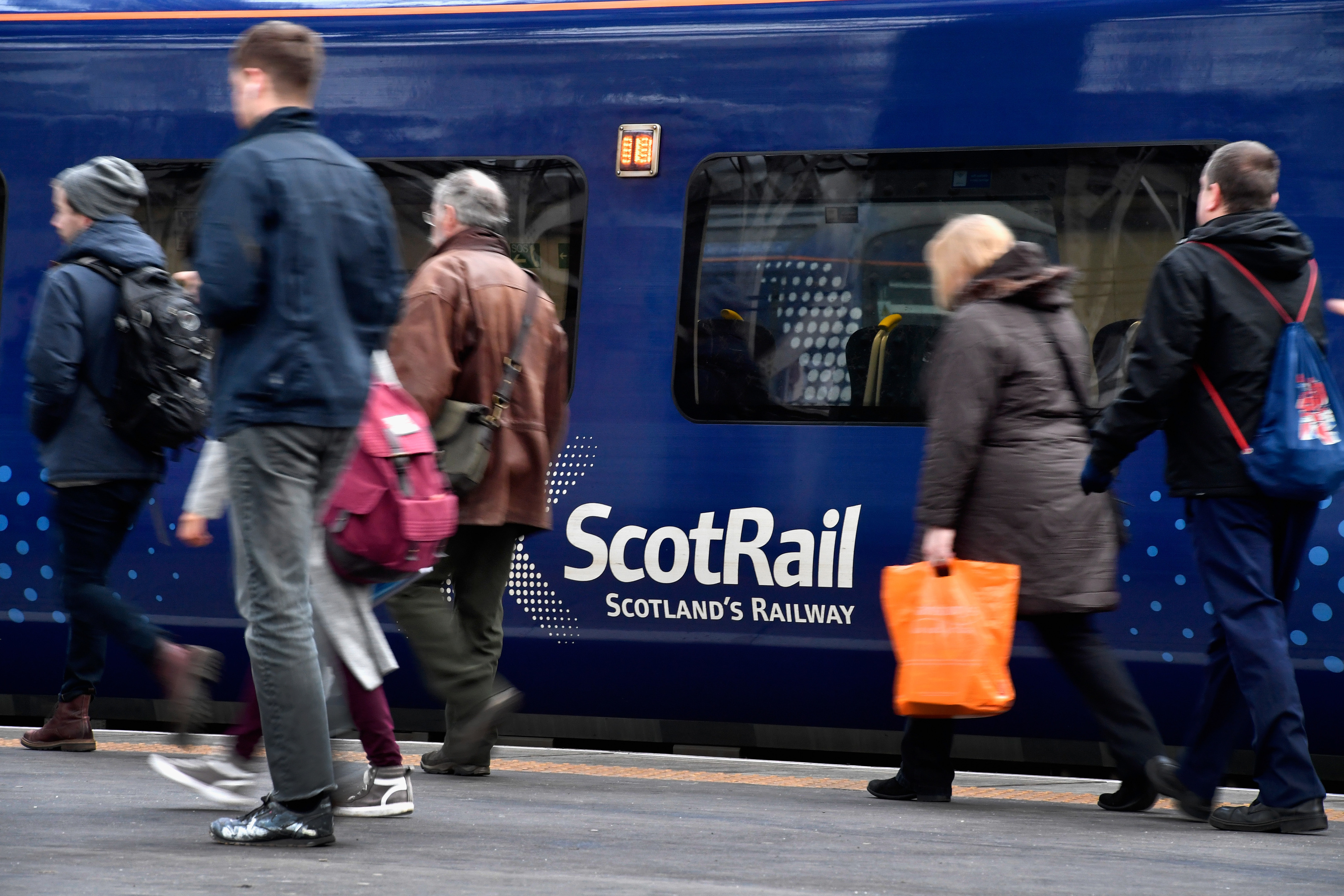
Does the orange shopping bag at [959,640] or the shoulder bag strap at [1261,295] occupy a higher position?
the shoulder bag strap at [1261,295]

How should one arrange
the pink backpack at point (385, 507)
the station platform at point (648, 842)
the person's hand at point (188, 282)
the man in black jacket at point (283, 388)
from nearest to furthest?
the station platform at point (648, 842)
the man in black jacket at point (283, 388)
the pink backpack at point (385, 507)
the person's hand at point (188, 282)

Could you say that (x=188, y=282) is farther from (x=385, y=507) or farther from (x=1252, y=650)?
(x=1252, y=650)

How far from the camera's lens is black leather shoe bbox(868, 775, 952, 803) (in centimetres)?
479

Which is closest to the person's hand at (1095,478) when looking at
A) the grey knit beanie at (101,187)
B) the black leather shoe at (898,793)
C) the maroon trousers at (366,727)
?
the black leather shoe at (898,793)

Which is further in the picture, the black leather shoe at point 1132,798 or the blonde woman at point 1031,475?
the black leather shoe at point 1132,798

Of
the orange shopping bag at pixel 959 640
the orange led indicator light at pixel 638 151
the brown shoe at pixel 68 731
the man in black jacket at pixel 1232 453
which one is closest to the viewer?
the man in black jacket at pixel 1232 453

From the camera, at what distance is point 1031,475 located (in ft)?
14.8

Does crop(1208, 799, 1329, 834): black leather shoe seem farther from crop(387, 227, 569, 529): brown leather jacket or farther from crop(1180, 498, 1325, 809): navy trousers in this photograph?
crop(387, 227, 569, 529): brown leather jacket

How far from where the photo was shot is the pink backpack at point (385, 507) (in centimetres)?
390

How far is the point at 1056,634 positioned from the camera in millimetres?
4609

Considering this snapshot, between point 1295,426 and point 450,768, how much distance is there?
2.44 m

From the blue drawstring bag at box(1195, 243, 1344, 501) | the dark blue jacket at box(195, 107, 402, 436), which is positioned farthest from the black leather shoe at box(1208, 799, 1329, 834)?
the dark blue jacket at box(195, 107, 402, 436)

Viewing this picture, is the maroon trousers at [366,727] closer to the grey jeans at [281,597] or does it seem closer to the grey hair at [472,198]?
the grey jeans at [281,597]

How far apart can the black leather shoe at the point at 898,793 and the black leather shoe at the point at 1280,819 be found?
2.47 ft
